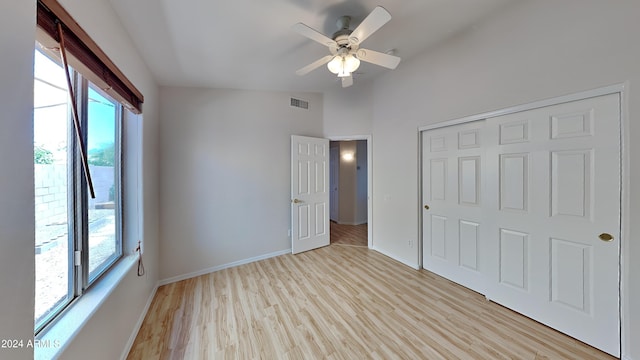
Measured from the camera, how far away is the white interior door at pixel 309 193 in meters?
3.69

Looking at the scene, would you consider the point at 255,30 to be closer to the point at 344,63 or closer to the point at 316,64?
the point at 316,64

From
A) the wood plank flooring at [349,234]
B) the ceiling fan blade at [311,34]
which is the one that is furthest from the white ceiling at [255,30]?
the wood plank flooring at [349,234]

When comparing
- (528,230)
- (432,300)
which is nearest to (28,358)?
(432,300)

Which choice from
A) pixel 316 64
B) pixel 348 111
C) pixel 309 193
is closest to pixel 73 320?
pixel 316 64

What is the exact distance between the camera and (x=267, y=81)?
3217 millimetres

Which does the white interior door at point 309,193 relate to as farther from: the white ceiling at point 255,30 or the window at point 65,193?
the window at point 65,193

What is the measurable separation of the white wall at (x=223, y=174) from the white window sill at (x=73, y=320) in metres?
1.35

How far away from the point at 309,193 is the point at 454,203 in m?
2.10

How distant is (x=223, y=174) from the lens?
3287 millimetres

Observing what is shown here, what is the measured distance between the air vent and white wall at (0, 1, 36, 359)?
3060mm

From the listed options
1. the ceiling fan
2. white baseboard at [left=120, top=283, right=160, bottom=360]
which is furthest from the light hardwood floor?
the ceiling fan

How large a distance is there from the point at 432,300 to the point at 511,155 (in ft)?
5.27

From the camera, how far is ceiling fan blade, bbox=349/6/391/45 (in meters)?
1.51

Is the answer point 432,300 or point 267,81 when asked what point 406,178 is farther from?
point 267,81
